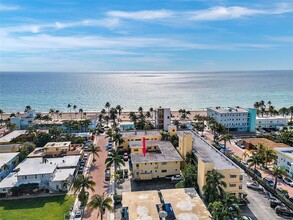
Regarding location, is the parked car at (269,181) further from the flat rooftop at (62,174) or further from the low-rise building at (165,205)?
the flat rooftop at (62,174)

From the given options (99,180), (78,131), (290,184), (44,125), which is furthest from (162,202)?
(44,125)

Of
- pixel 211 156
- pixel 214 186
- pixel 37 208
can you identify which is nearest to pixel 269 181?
pixel 211 156

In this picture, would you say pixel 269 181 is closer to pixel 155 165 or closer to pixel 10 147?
pixel 155 165

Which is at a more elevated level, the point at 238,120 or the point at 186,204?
the point at 238,120

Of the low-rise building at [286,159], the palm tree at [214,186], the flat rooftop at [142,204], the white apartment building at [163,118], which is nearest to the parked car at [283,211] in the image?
the palm tree at [214,186]

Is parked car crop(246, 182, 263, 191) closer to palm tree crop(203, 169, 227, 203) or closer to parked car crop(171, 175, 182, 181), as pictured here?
palm tree crop(203, 169, 227, 203)

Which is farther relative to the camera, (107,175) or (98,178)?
(107,175)

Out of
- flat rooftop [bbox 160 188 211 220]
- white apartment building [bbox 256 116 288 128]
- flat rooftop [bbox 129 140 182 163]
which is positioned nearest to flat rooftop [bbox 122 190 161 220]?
flat rooftop [bbox 160 188 211 220]

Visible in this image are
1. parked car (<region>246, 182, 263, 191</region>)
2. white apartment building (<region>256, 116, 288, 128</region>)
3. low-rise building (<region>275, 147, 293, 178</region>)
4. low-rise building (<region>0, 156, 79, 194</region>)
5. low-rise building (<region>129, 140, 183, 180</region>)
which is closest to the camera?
low-rise building (<region>0, 156, 79, 194</region>)
